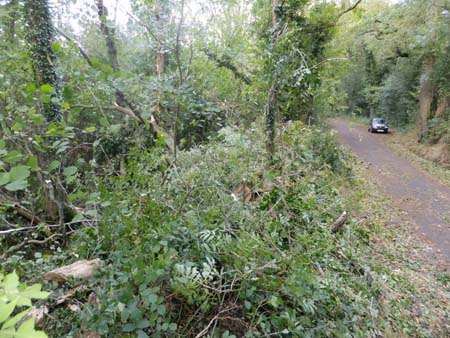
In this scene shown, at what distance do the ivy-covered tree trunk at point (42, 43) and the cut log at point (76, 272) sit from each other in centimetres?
194

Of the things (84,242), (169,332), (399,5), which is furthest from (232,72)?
(399,5)

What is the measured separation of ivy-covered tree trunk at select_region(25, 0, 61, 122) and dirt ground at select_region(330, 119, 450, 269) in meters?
6.16

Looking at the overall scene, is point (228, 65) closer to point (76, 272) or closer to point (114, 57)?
point (114, 57)

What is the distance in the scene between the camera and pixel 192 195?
2.72m

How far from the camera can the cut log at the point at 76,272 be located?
2039 mm

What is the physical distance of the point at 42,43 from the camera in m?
3.36

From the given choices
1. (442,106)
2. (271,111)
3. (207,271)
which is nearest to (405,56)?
(442,106)

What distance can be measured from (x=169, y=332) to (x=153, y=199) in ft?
3.70

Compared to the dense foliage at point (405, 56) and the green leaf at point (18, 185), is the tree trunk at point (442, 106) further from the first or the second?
the green leaf at point (18, 185)

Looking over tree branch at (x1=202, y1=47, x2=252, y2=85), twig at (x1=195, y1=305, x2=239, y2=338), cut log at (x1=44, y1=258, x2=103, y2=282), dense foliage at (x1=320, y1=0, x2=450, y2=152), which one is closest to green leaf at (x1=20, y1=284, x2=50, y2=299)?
twig at (x1=195, y1=305, x2=239, y2=338)

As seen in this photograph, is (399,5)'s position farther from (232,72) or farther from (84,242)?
(84,242)

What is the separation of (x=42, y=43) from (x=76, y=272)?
286cm

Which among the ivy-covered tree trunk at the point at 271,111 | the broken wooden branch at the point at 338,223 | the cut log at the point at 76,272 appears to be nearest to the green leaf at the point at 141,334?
the cut log at the point at 76,272

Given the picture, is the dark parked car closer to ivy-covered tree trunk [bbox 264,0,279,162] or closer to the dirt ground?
the dirt ground
